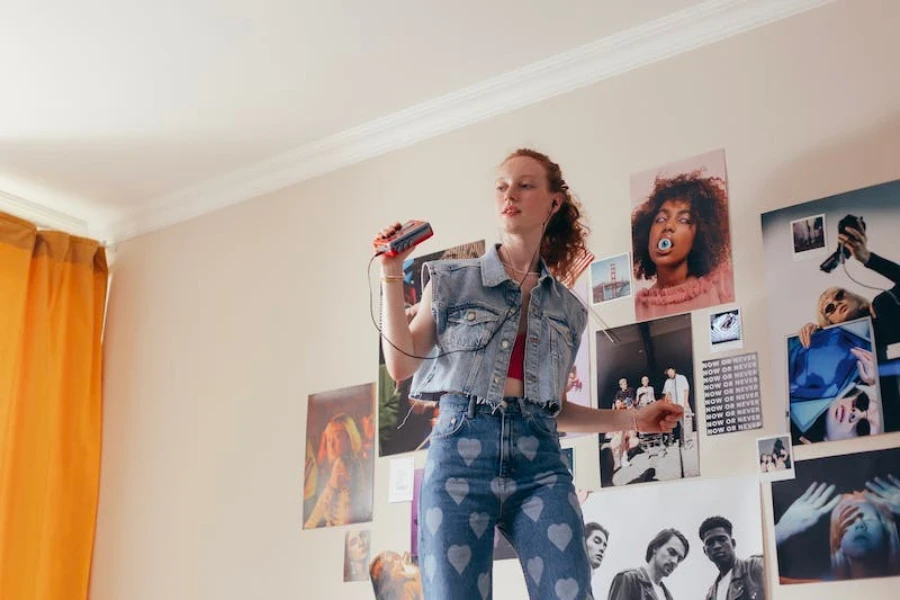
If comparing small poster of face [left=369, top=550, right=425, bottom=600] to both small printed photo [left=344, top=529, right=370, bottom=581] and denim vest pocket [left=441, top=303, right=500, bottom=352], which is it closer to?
small printed photo [left=344, top=529, right=370, bottom=581]

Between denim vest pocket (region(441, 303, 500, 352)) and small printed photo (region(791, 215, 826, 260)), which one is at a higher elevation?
small printed photo (region(791, 215, 826, 260))

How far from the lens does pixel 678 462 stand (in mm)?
2434

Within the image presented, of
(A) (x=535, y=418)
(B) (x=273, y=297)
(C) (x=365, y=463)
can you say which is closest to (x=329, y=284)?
(B) (x=273, y=297)

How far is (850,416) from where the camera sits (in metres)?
2.24

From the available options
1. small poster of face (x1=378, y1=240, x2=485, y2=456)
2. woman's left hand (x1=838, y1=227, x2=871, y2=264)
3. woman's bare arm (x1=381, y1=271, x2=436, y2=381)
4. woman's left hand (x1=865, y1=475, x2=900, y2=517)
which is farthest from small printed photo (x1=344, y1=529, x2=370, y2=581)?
woman's left hand (x1=838, y1=227, x2=871, y2=264)

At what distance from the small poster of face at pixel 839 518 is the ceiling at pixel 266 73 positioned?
1105 millimetres

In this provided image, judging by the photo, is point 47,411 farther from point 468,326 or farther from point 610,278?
point 468,326

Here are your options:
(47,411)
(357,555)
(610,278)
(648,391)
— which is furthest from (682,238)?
(47,411)

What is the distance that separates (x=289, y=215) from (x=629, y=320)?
1.31m

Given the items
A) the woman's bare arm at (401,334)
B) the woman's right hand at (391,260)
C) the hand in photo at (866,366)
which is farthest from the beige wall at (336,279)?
the woman's right hand at (391,260)

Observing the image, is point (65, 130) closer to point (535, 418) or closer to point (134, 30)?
point (134, 30)

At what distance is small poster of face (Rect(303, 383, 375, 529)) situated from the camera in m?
2.96

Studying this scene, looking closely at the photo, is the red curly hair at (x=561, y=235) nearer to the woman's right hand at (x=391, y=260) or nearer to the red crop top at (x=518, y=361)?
the red crop top at (x=518, y=361)

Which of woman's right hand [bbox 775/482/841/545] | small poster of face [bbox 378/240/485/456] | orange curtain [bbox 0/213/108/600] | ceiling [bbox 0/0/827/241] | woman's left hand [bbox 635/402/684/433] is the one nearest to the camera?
woman's left hand [bbox 635/402/684/433]
